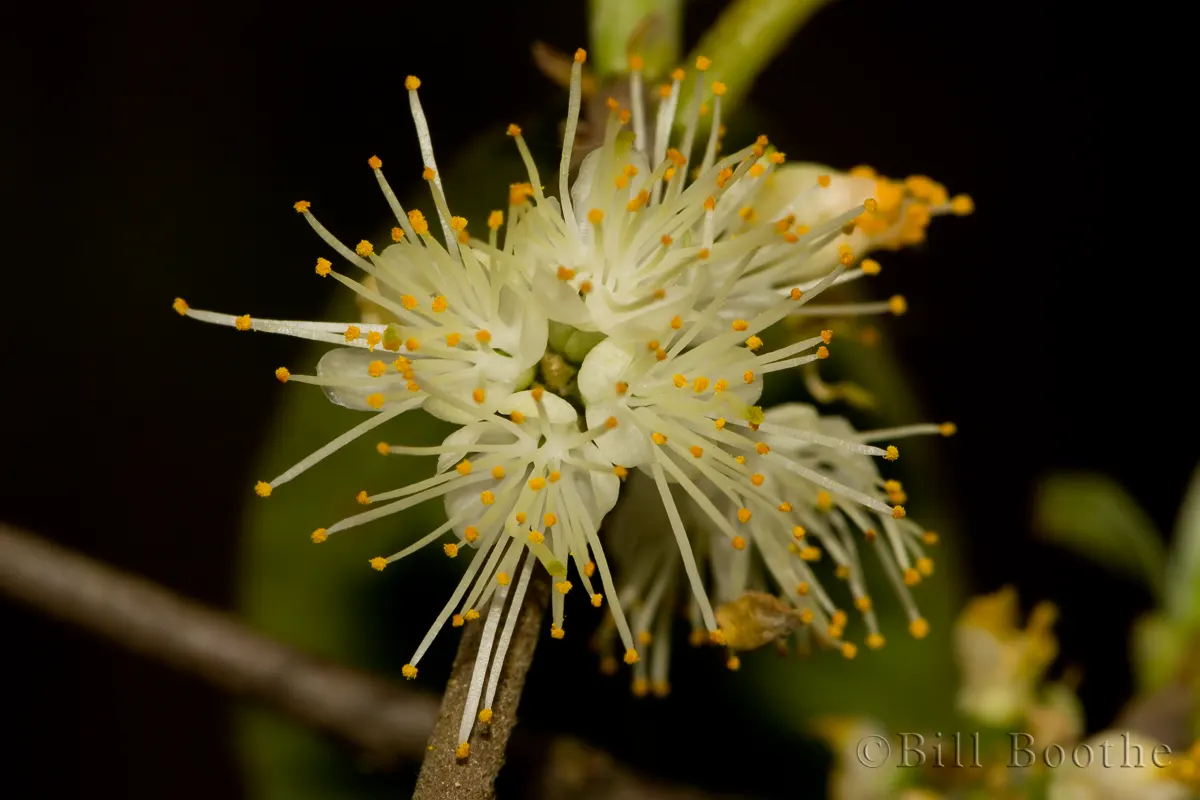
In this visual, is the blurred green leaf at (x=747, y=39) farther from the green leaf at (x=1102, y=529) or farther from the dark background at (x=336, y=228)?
the dark background at (x=336, y=228)

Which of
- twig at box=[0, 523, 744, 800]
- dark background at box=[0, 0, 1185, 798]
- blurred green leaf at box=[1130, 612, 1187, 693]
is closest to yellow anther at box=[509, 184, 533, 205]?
twig at box=[0, 523, 744, 800]

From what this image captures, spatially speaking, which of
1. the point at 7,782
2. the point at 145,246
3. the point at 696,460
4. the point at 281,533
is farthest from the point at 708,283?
the point at 7,782

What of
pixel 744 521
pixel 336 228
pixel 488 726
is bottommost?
pixel 488 726

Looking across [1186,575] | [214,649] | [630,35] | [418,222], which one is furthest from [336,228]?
[1186,575]

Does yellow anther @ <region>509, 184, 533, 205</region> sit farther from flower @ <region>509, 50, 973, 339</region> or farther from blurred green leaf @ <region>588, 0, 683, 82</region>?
blurred green leaf @ <region>588, 0, 683, 82</region>

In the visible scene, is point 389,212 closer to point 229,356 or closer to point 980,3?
point 229,356

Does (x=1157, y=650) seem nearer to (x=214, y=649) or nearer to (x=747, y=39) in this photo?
(x=747, y=39)

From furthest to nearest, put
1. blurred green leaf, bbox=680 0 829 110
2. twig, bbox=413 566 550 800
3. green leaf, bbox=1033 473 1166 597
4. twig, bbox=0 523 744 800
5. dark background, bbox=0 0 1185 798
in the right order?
dark background, bbox=0 0 1185 798, green leaf, bbox=1033 473 1166 597, twig, bbox=0 523 744 800, blurred green leaf, bbox=680 0 829 110, twig, bbox=413 566 550 800
